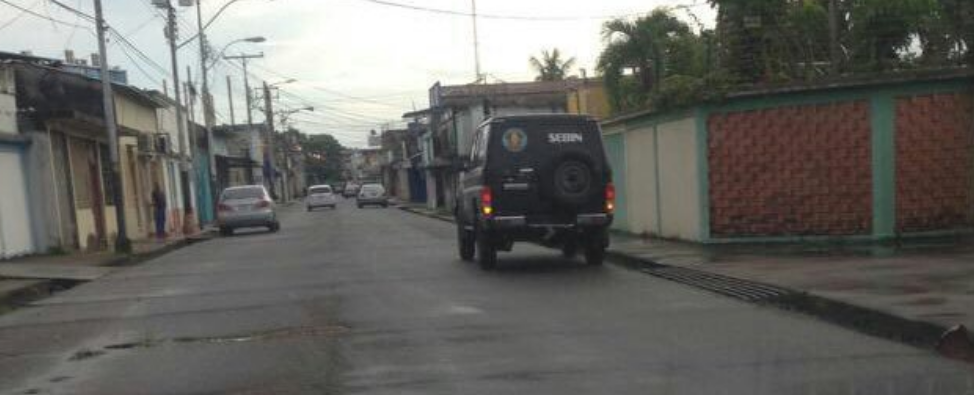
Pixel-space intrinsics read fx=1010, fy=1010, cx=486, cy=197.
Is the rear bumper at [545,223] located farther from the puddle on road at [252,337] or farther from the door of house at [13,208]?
the door of house at [13,208]

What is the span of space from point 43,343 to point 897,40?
15.5 metres

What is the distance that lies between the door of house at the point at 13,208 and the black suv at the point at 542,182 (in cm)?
1134

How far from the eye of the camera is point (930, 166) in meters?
15.5

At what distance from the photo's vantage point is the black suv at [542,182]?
14.4 metres

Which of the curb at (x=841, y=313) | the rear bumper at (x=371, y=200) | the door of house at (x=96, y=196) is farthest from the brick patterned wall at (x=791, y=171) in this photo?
the rear bumper at (x=371, y=200)

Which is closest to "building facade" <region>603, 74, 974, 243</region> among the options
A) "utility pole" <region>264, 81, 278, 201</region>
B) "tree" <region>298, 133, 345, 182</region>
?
"utility pole" <region>264, 81, 278, 201</region>

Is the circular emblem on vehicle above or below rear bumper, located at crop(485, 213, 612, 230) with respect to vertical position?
above

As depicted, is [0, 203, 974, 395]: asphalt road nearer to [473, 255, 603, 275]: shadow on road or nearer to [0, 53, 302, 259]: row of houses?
[473, 255, 603, 275]: shadow on road

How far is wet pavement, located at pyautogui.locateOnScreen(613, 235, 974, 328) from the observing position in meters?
9.14

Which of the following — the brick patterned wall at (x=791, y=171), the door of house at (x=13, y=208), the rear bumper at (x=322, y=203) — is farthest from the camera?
the rear bumper at (x=322, y=203)

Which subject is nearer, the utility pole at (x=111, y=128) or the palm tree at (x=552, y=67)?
the utility pole at (x=111, y=128)

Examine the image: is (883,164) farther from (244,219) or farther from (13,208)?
(244,219)

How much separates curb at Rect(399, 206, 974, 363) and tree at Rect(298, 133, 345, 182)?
138394mm

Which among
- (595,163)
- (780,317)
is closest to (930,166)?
(595,163)
